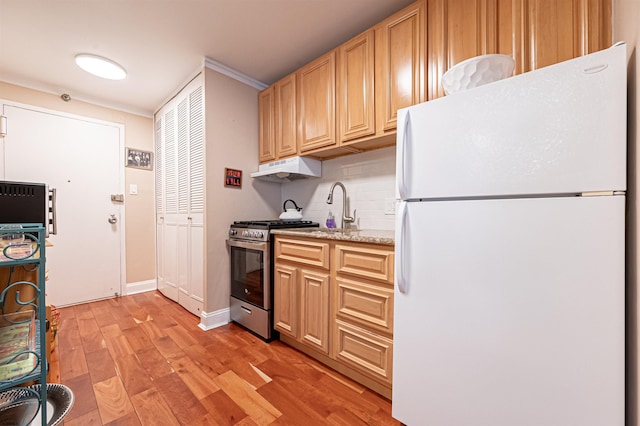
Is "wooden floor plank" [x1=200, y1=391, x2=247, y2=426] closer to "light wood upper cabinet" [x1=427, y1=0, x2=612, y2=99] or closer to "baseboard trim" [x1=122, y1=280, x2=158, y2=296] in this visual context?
"light wood upper cabinet" [x1=427, y1=0, x2=612, y2=99]

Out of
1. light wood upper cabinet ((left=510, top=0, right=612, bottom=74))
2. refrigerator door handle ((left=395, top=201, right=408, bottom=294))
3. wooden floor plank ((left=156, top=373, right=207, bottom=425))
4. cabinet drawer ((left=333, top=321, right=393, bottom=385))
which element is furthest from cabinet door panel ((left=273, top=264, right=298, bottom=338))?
light wood upper cabinet ((left=510, top=0, right=612, bottom=74))

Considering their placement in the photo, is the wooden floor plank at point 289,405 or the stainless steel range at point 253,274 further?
the stainless steel range at point 253,274

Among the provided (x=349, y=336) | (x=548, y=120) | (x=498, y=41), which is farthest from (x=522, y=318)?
(x=498, y=41)

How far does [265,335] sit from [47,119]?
315cm

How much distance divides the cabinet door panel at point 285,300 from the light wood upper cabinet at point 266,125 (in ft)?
3.74

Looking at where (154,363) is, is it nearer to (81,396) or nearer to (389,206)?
(81,396)

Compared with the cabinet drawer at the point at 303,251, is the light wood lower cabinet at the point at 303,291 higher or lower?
lower

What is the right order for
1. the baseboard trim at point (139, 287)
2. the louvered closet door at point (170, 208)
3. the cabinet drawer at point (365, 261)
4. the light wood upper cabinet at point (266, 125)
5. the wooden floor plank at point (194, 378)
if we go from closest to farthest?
the cabinet drawer at point (365, 261)
the wooden floor plank at point (194, 378)
the light wood upper cabinet at point (266, 125)
the louvered closet door at point (170, 208)
the baseboard trim at point (139, 287)

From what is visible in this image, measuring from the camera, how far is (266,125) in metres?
2.53

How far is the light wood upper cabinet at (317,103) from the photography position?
197 cm

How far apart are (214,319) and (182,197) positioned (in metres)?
1.30

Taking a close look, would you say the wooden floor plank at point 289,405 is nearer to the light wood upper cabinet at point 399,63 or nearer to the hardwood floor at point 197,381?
the hardwood floor at point 197,381

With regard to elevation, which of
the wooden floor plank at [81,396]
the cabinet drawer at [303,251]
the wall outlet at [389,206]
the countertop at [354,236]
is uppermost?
the wall outlet at [389,206]

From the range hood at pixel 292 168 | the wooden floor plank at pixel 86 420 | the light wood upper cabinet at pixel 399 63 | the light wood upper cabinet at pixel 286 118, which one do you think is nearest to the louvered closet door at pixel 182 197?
the range hood at pixel 292 168
